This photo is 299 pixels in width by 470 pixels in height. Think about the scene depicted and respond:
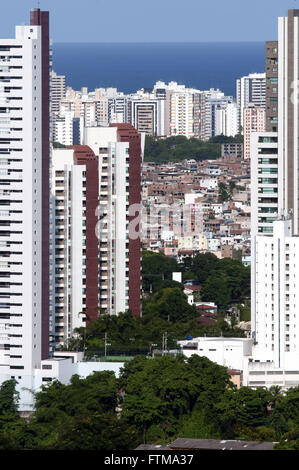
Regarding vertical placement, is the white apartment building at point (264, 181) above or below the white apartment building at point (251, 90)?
below

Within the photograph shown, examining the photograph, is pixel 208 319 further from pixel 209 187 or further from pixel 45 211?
pixel 209 187

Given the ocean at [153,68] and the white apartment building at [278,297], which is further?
the ocean at [153,68]

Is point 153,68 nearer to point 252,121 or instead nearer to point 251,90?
point 251,90

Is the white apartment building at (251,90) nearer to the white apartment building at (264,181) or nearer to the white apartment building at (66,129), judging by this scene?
the white apartment building at (66,129)

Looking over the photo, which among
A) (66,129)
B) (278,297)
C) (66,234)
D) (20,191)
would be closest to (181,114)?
(66,129)

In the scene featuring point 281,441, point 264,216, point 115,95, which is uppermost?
point 115,95

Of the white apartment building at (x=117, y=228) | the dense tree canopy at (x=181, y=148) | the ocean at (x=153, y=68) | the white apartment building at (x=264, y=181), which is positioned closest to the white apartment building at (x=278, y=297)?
the white apartment building at (x=264, y=181)

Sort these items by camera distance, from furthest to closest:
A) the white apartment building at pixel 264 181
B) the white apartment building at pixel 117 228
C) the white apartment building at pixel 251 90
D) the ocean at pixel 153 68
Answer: the ocean at pixel 153 68
the white apartment building at pixel 251 90
the white apartment building at pixel 117 228
the white apartment building at pixel 264 181
